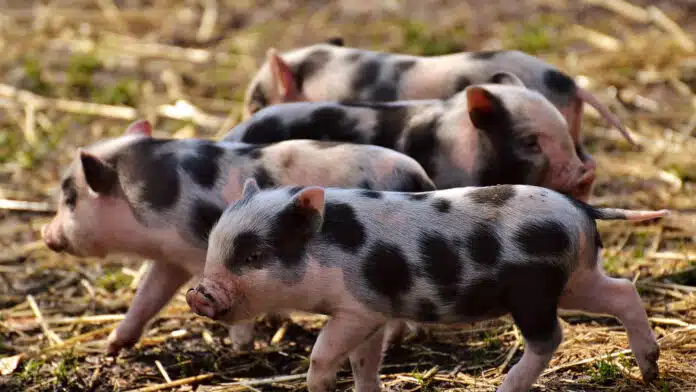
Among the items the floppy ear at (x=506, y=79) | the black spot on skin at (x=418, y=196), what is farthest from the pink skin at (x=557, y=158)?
the black spot on skin at (x=418, y=196)

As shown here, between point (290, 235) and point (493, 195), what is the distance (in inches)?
29.9

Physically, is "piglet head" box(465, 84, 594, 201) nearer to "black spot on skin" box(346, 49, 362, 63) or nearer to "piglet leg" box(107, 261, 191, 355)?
"black spot on skin" box(346, 49, 362, 63)

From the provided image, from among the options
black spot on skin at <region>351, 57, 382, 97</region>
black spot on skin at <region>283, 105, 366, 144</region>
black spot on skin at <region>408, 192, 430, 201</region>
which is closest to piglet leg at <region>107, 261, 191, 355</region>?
black spot on skin at <region>283, 105, 366, 144</region>

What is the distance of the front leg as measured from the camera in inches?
160

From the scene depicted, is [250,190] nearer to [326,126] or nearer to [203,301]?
[203,301]

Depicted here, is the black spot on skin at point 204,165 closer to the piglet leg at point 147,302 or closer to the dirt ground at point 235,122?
the piglet leg at point 147,302

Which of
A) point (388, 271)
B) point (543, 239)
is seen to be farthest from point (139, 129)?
point (543, 239)

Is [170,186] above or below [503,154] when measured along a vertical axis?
above

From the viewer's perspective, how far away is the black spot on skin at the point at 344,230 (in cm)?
406

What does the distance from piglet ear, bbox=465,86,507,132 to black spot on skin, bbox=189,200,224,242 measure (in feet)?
4.02

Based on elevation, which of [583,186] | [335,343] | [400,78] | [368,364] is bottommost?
[368,364]

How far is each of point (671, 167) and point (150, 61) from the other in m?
5.04

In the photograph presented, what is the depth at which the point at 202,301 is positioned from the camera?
4059 mm

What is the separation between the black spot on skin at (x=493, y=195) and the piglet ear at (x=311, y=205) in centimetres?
57
